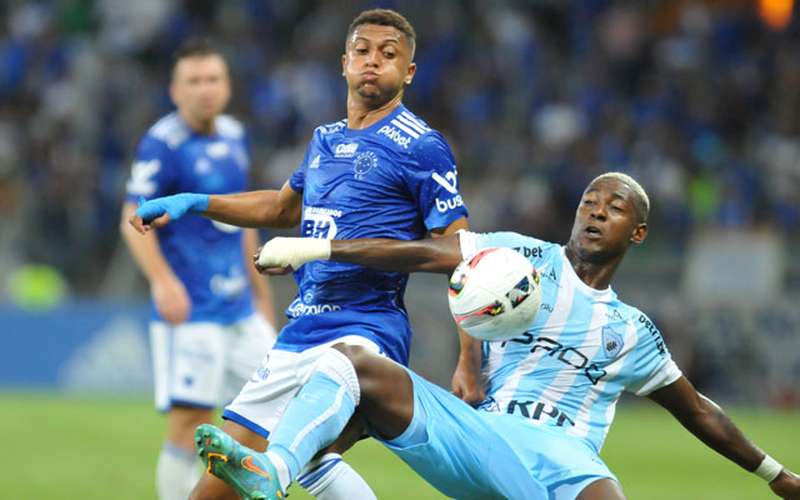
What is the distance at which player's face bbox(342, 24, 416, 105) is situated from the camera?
604 centimetres

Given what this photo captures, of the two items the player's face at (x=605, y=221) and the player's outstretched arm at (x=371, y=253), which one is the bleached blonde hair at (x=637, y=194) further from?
the player's outstretched arm at (x=371, y=253)

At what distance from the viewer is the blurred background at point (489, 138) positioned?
1599cm

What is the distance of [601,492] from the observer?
19.0 feet

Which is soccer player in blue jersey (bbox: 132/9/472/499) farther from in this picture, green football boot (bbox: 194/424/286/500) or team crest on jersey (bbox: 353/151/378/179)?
green football boot (bbox: 194/424/286/500)

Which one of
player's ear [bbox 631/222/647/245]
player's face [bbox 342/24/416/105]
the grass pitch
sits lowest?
the grass pitch

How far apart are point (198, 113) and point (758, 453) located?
393 cm

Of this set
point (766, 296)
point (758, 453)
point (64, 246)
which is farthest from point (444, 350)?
point (758, 453)

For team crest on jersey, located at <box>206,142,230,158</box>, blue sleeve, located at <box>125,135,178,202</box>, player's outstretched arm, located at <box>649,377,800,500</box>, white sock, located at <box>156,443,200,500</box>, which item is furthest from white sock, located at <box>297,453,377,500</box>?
team crest on jersey, located at <box>206,142,230,158</box>

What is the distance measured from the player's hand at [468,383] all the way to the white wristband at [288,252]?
96 cm

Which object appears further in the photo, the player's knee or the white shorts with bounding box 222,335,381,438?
the white shorts with bounding box 222,335,381,438

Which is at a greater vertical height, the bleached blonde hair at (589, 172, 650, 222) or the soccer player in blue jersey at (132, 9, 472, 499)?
the bleached blonde hair at (589, 172, 650, 222)

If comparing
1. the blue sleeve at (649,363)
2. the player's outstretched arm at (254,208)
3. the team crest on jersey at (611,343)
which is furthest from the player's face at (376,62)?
the blue sleeve at (649,363)

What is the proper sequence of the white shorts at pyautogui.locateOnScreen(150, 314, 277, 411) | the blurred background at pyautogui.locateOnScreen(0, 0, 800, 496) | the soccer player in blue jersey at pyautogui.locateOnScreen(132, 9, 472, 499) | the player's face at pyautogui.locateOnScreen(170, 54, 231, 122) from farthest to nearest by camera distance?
the blurred background at pyautogui.locateOnScreen(0, 0, 800, 496) < the player's face at pyautogui.locateOnScreen(170, 54, 231, 122) < the white shorts at pyautogui.locateOnScreen(150, 314, 277, 411) < the soccer player in blue jersey at pyautogui.locateOnScreen(132, 9, 472, 499)

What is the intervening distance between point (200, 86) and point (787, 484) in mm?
4117
